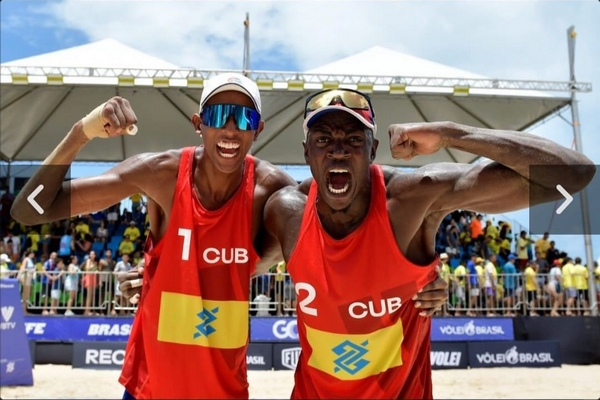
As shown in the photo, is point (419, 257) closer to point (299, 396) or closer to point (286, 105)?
point (299, 396)

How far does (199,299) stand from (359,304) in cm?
90

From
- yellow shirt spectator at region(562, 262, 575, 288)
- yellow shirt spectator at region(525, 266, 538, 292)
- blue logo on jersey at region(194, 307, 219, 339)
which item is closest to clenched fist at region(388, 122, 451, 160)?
blue logo on jersey at region(194, 307, 219, 339)

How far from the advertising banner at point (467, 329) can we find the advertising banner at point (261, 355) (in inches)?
148

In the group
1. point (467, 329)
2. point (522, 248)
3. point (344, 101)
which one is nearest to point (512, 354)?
point (467, 329)

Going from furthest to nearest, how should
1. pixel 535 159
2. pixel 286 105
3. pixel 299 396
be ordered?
1. pixel 286 105
2. pixel 299 396
3. pixel 535 159

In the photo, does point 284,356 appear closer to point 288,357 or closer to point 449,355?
point 288,357

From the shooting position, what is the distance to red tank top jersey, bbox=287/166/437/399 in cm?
277

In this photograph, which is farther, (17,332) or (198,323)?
(17,332)

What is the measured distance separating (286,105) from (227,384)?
1347cm

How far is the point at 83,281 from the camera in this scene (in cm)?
1270

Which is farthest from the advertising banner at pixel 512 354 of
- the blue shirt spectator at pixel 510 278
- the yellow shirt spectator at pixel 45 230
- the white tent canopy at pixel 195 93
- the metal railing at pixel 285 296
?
the yellow shirt spectator at pixel 45 230

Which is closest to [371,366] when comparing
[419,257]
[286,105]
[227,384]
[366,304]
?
[366,304]

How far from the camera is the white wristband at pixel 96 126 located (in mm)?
2854

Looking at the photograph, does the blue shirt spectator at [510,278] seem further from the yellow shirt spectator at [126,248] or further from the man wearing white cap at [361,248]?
the man wearing white cap at [361,248]
